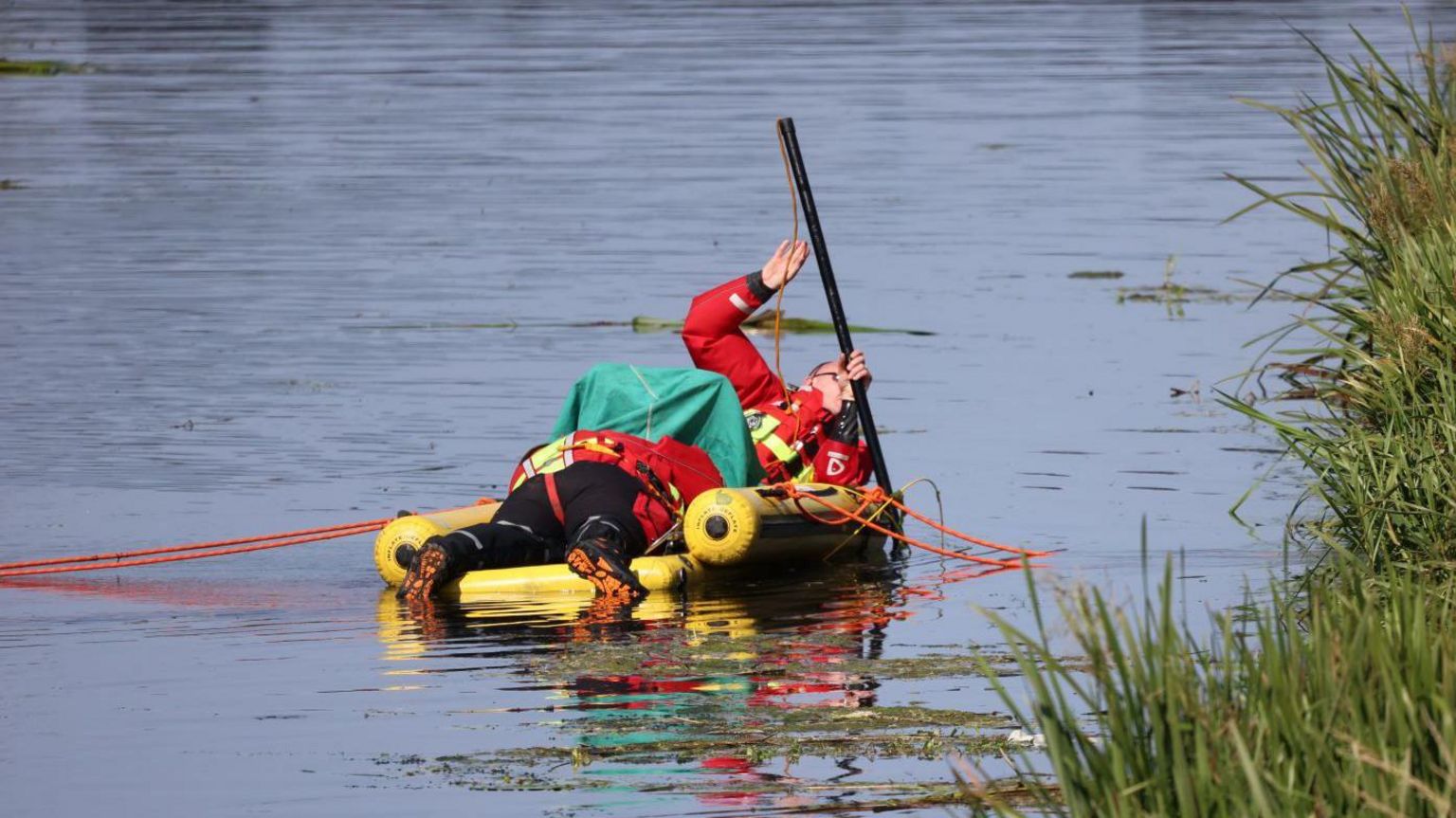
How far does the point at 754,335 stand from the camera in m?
18.7

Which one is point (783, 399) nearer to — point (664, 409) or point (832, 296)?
point (832, 296)

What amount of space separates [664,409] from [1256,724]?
6.59 metres

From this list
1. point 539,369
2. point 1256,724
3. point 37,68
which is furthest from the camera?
point 37,68

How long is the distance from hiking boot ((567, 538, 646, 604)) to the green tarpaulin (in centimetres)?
101

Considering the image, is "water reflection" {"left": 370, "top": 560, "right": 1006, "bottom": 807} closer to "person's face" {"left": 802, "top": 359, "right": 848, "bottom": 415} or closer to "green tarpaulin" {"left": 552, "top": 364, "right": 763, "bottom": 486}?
"green tarpaulin" {"left": 552, "top": 364, "right": 763, "bottom": 486}

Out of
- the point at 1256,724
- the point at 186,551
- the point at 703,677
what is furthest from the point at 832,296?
the point at 1256,724

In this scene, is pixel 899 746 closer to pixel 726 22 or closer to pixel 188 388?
pixel 188 388

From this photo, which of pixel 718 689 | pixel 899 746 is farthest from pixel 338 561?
pixel 899 746

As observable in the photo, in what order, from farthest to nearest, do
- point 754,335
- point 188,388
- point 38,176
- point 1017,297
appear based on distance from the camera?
point 38,176, point 1017,297, point 754,335, point 188,388

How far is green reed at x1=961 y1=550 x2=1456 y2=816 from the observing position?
5.40 m

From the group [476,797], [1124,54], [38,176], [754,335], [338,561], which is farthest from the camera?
[1124,54]

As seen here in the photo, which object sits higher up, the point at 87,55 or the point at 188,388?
the point at 87,55

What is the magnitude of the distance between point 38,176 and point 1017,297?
12.6 meters

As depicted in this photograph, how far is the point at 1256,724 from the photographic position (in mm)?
5621
